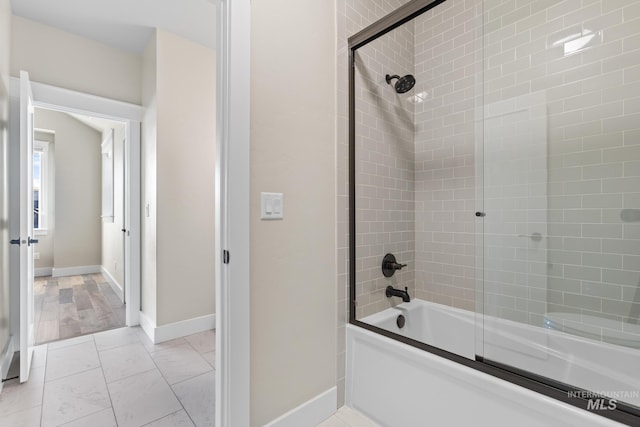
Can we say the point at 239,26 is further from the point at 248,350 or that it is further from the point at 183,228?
the point at 183,228

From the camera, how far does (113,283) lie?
4395 mm

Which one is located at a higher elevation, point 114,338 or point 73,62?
point 73,62

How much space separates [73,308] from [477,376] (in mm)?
4122

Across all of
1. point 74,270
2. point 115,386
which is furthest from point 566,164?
point 74,270

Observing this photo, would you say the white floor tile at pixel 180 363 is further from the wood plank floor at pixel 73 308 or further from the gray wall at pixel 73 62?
the gray wall at pixel 73 62

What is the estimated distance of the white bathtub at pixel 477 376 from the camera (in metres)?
1.12

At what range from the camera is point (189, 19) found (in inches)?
97.4

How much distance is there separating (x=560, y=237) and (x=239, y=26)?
207 cm

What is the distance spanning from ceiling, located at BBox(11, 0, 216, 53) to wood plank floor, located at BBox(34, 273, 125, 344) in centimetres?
272

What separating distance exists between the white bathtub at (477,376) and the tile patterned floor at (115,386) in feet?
3.01

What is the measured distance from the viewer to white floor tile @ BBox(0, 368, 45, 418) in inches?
66.5

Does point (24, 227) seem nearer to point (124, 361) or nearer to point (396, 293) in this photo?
point (124, 361)

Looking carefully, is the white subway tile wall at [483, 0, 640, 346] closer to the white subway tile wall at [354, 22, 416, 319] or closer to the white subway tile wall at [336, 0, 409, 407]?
the white subway tile wall at [354, 22, 416, 319]

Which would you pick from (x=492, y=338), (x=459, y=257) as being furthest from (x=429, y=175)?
(x=492, y=338)
